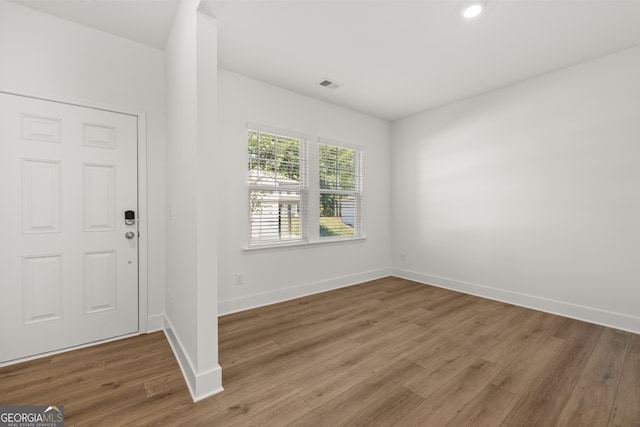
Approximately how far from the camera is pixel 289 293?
140 inches

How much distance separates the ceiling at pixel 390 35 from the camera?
2.12m

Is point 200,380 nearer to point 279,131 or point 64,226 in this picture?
point 64,226

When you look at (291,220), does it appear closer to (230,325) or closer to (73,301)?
(230,325)

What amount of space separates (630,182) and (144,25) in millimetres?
4835

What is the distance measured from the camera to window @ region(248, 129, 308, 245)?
3307mm

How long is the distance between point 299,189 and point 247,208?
0.79m

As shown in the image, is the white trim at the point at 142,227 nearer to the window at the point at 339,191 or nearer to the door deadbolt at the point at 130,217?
the door deadbolt at the point at 130,217

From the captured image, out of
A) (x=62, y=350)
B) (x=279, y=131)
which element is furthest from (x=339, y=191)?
(x=62, y=350)

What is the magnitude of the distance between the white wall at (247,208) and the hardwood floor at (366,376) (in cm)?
57

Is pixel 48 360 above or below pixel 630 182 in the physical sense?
below

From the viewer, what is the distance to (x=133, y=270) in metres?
2.58

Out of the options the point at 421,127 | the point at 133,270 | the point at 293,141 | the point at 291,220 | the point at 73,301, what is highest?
the point at 421,127

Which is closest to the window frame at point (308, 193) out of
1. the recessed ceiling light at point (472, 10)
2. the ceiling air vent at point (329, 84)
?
the ceiling air vent at point (329, 84)

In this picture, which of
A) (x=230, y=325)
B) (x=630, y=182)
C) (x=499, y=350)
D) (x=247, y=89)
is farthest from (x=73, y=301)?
(x=630, y=182)
